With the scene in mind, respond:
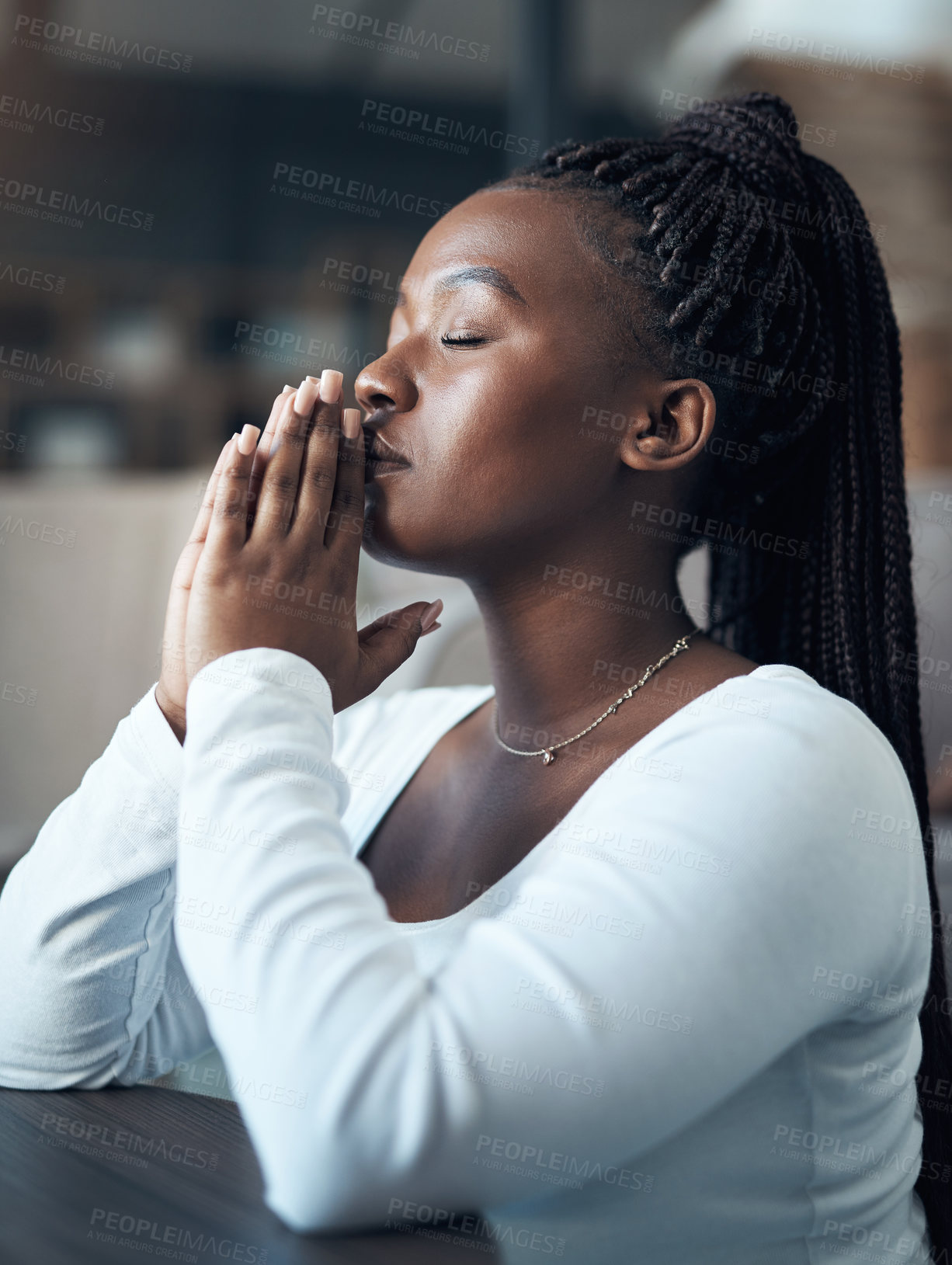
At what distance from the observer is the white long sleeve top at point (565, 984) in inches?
25.4

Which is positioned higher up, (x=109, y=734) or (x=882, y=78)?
(x=882, y=78)

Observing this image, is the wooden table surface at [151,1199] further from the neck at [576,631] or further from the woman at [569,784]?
the neck at [576,631]

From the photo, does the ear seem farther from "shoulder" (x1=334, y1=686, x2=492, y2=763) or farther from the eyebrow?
"shoulder" (x1=334, y1=686, x2=492, y2=763)

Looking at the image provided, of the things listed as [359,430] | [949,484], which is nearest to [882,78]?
[949,484]

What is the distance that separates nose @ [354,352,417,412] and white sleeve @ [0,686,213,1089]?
339mm

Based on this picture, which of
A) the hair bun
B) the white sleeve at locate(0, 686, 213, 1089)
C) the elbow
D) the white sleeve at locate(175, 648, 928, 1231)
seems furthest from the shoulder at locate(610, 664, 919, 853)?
the hair bun

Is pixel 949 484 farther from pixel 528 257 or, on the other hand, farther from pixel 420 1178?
pixel 420 1178

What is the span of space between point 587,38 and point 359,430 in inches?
187

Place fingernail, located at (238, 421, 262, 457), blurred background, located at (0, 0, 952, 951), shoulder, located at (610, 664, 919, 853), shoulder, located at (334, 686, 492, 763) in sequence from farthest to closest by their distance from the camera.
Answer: blurred background, located at (0, 0, 952, 951)
shoulder, located at (334, 686, 492, 763)
fingernail, located at (238, 421, 262, 457)
shoulder, located at (610, 664, 919, 853)

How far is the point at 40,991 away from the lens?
0.94 metres

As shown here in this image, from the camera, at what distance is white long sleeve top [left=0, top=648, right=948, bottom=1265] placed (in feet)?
2.12

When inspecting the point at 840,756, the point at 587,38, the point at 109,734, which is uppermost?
the point at 587,38

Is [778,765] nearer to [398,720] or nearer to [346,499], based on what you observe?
[346,499]

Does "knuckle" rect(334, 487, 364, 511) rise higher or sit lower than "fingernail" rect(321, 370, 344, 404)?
lower
